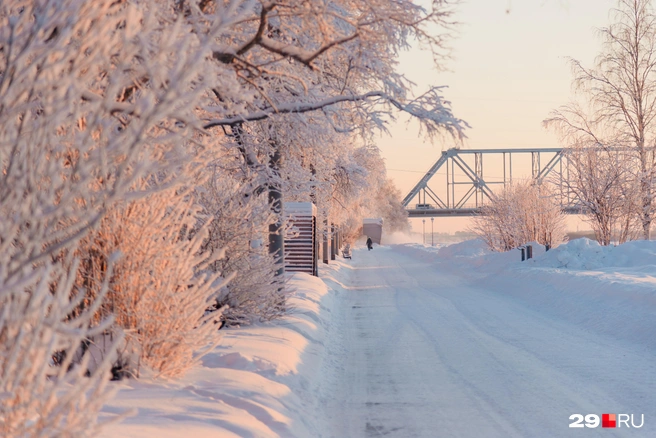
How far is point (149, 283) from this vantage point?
649 cm

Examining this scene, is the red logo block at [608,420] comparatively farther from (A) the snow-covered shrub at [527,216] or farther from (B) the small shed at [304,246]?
(A) the snow-covered shrub at [527,216]

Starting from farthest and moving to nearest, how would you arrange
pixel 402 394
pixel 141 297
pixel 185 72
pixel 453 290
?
1. pixel 453 290
2. pixel 402 394
3. pixel 141 297
4. pixel 185 72

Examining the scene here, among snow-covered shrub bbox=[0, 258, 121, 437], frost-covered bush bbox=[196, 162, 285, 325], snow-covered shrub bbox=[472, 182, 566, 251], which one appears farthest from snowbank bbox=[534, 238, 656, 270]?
snow-covered shrub bbox=[0, 258, 121, 437]

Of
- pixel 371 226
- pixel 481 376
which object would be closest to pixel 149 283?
pixel 481 376

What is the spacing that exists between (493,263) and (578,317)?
14.9 m

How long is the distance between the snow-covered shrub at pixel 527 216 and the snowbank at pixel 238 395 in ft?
75.7

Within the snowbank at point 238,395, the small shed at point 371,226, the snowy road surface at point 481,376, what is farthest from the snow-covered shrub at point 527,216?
the small shed at point 371,226

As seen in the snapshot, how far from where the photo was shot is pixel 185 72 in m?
2.64

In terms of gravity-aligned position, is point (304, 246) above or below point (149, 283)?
below

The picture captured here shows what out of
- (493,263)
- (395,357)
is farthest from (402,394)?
(493,263)

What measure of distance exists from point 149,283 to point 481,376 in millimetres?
4178

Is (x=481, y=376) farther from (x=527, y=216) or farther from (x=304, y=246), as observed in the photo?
(x=527, y=216)

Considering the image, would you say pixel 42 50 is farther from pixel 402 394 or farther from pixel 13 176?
pixel 402 394

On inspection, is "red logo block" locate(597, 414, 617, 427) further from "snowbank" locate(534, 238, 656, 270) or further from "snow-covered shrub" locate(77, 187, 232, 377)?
"snowbank" locate(534, 238, 656, 270)
